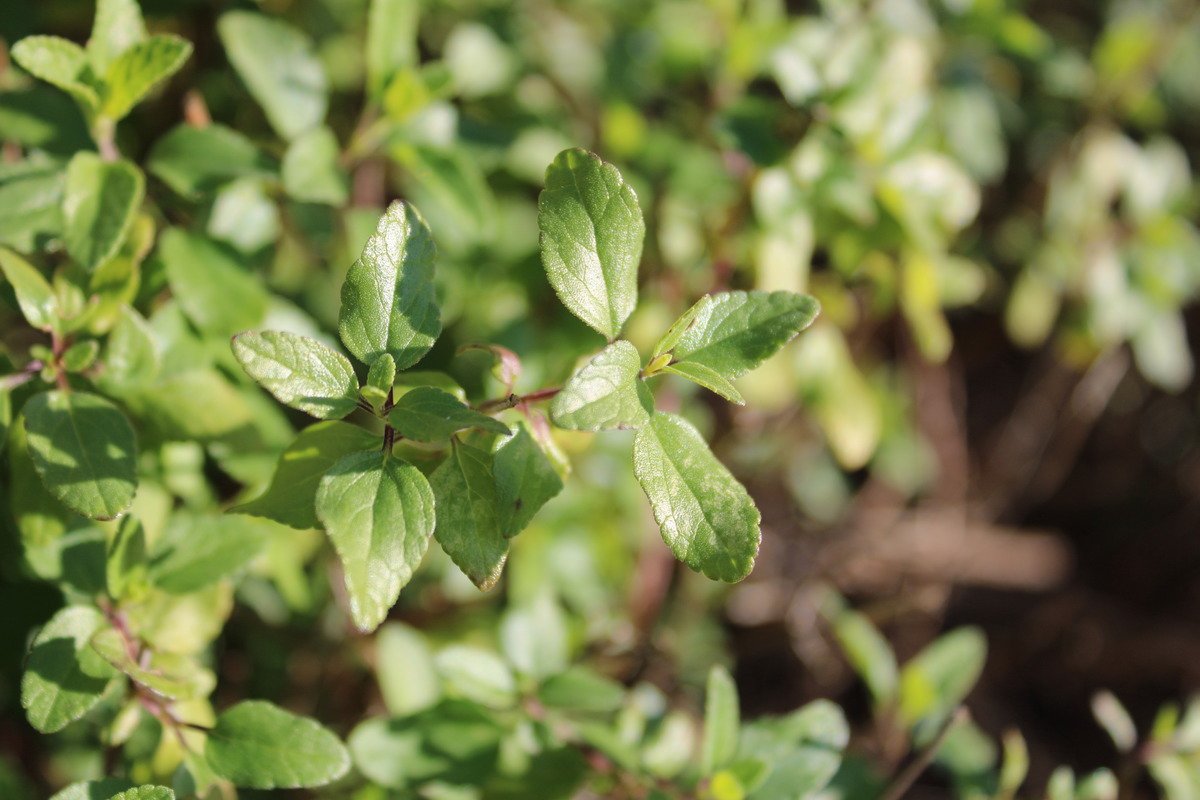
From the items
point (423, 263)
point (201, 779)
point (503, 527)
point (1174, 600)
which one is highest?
point (423, 263)

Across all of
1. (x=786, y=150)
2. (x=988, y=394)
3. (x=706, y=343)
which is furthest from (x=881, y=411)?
(x=706, y=343)

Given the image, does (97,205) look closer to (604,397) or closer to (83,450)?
(83,450)

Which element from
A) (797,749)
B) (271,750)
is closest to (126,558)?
(271,750)

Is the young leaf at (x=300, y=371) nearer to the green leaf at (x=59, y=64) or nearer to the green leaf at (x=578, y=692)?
the green leaf at (x=59, y=64)

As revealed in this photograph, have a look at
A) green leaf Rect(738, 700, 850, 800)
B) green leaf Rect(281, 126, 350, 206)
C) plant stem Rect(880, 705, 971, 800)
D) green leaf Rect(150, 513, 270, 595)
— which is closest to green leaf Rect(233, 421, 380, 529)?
green leaf Rect(150, 513, 270, 595)

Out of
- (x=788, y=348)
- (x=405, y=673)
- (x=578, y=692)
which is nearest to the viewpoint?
(x=578, y=692)

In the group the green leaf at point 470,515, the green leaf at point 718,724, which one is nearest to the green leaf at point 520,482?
the green leaf at point 470,515

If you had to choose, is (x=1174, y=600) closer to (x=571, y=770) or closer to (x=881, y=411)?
(x=881, y=411)
